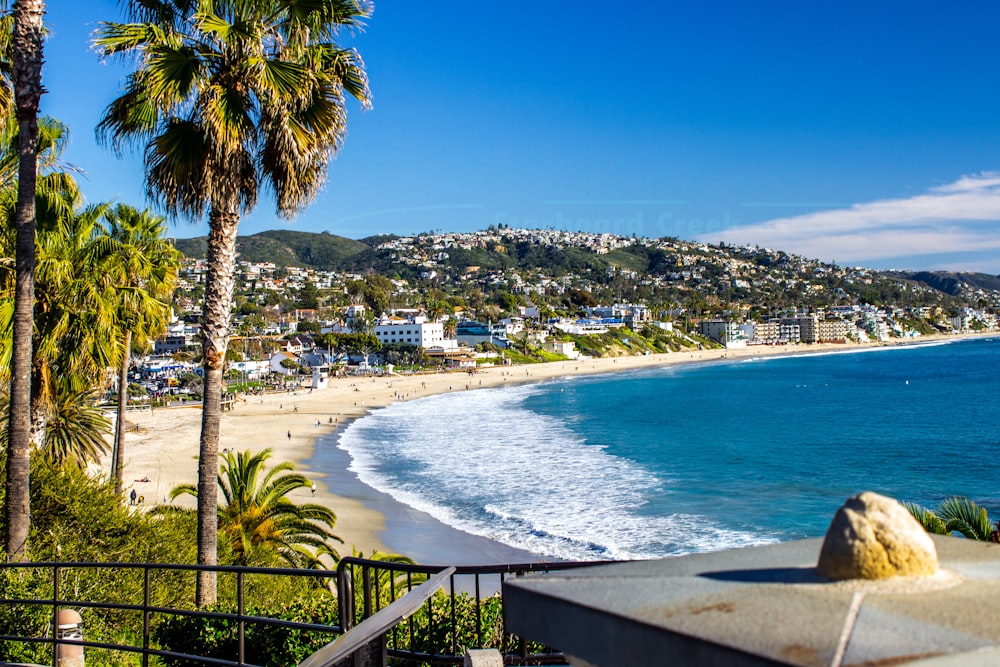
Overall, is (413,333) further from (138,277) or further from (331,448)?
(138,277)

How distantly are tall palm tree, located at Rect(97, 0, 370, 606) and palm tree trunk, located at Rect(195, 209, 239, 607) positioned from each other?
0.01 meters

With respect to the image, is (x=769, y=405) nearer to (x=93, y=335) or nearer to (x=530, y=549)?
(x=530, y=549)

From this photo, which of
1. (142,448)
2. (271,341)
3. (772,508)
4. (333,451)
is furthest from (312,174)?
(271,341)

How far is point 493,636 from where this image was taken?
8219 millimetres

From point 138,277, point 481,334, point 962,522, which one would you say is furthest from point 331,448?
point 481,334

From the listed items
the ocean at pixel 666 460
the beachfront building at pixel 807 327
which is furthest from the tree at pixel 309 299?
the beachfront building at pixel 807 327

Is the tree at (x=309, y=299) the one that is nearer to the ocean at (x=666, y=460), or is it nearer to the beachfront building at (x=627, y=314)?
the beachfront building at (x=627, y=314)

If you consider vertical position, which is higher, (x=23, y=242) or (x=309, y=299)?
(x=309, y=299)

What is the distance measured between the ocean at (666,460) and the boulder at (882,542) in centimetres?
1758

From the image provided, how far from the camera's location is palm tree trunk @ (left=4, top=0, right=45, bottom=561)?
8125 mm

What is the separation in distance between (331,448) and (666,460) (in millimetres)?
16656

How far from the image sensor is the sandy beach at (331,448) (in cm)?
2158

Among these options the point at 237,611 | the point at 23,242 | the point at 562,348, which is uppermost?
the point at 23,242

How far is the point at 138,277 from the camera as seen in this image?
16.7 meters
